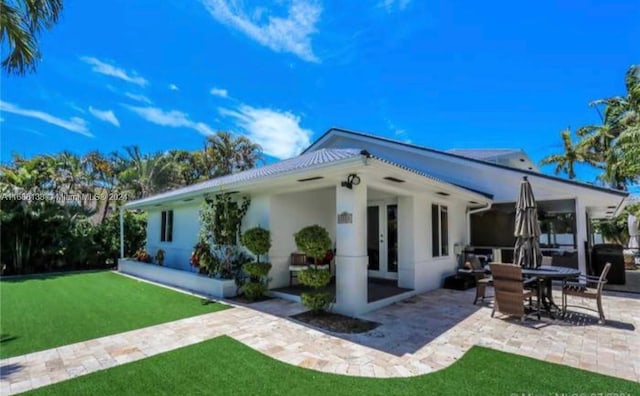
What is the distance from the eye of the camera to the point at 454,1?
10.1 meters

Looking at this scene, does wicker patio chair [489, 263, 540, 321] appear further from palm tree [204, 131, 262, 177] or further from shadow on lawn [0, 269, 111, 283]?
palm tree [204, 131, 262, 177]

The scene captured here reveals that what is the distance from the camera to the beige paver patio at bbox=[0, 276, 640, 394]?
179 inches

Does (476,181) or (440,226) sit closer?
(440,226)

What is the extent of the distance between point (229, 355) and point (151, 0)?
1030 cm

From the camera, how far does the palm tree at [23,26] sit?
602cm

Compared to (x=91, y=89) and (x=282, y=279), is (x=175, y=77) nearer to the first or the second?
(x=91, y=89)

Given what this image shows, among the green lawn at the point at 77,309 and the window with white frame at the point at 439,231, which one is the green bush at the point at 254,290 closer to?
the green lawn at the point at 77,309

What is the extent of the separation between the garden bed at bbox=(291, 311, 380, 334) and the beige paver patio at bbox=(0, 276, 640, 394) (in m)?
0.26

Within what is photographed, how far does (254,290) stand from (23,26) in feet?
25.5

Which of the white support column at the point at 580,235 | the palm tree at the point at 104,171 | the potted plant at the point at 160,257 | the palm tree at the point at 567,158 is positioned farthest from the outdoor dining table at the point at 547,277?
the palm tree at the point at 567,158

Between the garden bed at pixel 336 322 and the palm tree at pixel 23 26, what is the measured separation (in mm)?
7960

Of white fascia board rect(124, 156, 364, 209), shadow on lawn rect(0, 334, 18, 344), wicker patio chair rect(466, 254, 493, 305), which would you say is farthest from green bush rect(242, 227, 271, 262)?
wicker patio chair rect(466, 254, 493, 305)

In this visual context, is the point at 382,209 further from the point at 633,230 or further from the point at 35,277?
the point at 633,230

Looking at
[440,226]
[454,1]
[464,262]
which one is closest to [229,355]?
[440,226]
